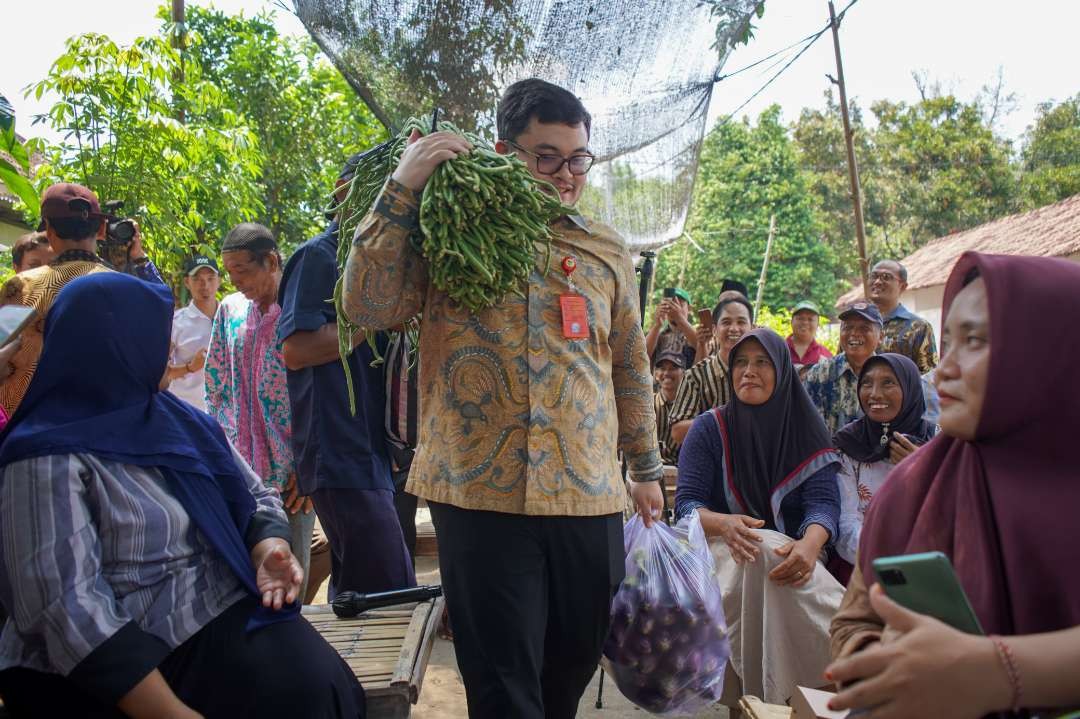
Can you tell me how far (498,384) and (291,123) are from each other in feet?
48.1

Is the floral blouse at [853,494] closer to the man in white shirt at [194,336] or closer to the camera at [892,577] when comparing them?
the camera at [892,577]

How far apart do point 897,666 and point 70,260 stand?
12.2ft

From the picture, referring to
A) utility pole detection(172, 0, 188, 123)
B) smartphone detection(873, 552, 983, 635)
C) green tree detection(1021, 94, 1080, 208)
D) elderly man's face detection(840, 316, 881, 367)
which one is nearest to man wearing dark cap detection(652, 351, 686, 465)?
elderly man's face detection(840, 316, 881, 367)

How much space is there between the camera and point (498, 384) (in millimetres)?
2211

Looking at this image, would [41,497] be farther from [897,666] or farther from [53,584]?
[897,666]

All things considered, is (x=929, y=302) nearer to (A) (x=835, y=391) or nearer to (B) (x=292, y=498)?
(A) (x=835, y=391)

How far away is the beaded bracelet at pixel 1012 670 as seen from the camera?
54.6 inches

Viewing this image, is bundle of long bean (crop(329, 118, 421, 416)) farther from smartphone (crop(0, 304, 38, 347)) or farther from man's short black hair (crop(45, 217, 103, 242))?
man's short black hair (crop(45, 217, 103, 242))

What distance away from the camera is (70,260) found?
12.6ft

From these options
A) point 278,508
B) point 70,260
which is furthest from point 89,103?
point 278,508

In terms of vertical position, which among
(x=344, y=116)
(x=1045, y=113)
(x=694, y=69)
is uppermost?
(x=1045, y=113)

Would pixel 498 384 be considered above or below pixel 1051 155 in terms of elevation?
below

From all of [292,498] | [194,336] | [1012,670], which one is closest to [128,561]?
[292,498]

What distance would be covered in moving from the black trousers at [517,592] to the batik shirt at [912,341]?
4.25 meters
